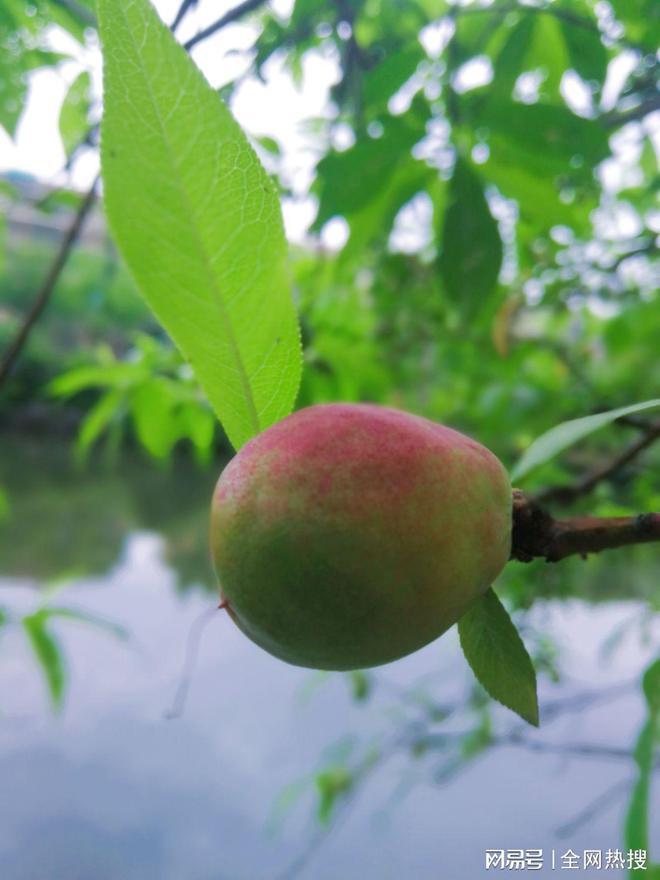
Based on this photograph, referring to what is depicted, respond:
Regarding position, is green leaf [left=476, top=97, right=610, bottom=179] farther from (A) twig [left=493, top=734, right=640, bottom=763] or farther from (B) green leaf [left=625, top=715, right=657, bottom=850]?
(A) twig [left=493, top=734, right=640, bottom=763]

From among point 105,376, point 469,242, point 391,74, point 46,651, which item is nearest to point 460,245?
point 469,242

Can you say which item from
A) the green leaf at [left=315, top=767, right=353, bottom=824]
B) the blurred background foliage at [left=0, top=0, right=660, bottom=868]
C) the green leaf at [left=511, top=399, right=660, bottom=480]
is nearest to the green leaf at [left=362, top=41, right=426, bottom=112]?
the blurred background foliage at [left=0, top=0, right=660, bottom=868]

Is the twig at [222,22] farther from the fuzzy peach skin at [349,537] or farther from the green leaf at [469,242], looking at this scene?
the fuzzy peach skin at [349,537]

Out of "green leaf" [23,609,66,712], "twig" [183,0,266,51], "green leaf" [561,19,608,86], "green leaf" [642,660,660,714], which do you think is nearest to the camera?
"green leaf" [642,660,660,714]

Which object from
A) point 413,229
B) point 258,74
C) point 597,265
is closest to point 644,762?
point 258,74

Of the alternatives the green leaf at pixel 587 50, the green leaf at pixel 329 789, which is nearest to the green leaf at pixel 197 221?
the green leaf at pixel 587 50

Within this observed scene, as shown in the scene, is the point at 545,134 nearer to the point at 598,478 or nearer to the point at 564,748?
the point at 598,478
